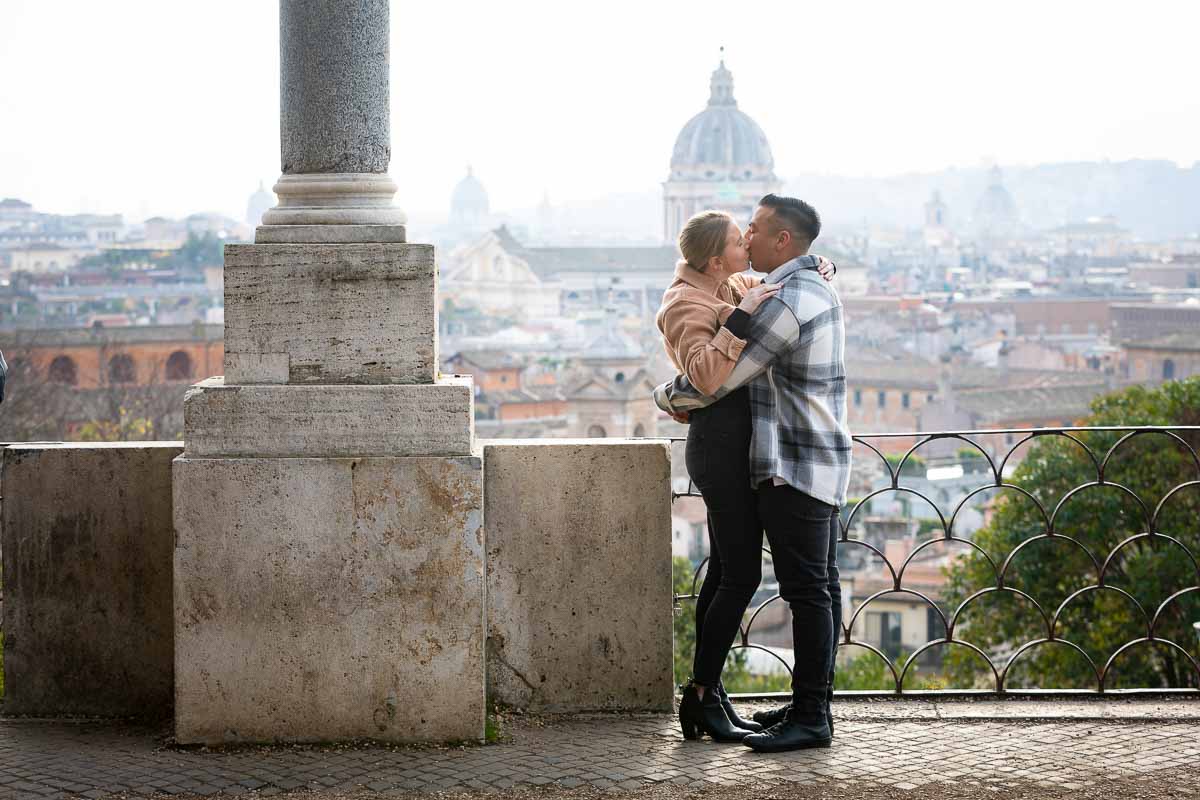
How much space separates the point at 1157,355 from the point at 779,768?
2275 inches

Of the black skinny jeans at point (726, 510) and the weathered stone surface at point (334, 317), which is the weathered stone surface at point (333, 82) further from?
the black skinny jeans at point (726, 510)

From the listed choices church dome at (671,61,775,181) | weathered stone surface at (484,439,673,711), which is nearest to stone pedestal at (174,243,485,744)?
weathered stone surface at (484,439,673,711)

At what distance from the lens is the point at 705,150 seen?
105 meters

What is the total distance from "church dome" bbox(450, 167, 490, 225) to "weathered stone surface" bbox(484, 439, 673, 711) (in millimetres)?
141565

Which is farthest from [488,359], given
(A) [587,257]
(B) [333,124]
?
(B) [333,124]

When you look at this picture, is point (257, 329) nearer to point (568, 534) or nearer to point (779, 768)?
point (568, 534)

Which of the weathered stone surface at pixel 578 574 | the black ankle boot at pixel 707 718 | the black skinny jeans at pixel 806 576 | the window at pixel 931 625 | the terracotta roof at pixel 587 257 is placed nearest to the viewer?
the black skinny jeans at pixel 806 576

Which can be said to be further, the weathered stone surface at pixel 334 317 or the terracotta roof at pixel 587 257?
the terracotta roof at pixel 587 257

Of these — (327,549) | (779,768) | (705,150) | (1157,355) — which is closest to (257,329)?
(327,549)

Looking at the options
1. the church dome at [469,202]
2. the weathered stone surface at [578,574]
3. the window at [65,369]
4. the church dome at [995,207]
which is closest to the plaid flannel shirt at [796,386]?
the weathered stone surface at [578,574]

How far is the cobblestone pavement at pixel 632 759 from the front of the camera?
→ 2758 millimetres

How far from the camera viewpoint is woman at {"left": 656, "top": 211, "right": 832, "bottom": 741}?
2902mm

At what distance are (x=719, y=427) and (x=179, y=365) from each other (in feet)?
147

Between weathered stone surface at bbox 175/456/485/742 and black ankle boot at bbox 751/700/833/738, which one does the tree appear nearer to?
black ankle boot at bbox 751/700/833/738
